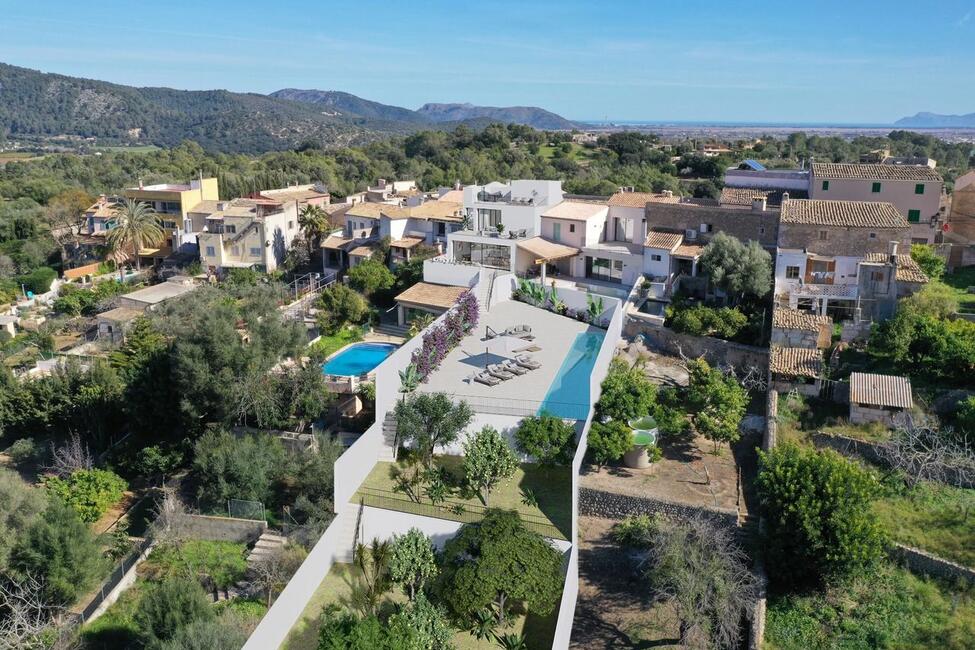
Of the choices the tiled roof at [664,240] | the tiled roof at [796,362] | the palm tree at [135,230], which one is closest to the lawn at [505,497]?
the tiled roof at [796,362]

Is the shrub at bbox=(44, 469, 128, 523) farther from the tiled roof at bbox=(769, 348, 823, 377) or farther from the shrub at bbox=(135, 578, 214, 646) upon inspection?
the tiled roof at bbox=(769, 348, 823, 377)

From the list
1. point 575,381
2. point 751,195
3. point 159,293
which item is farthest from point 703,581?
point 159,293

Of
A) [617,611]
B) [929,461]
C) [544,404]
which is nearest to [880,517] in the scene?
[929,461]

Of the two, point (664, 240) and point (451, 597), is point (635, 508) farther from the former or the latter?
point (664, 240)

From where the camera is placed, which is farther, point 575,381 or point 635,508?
point 575,381

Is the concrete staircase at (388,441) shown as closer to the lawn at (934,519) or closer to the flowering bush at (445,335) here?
the flowering bush at (445,335)

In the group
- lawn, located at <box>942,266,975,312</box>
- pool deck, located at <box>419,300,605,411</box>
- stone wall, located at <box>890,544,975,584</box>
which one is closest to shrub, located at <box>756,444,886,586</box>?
stone wall, located at <box>890,544,975,584</box>
